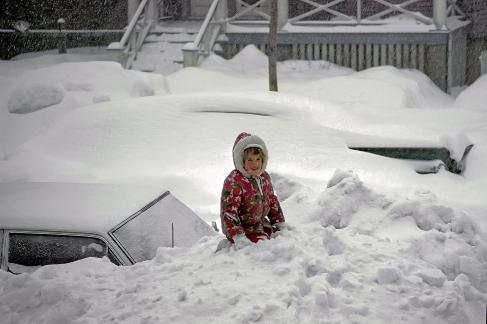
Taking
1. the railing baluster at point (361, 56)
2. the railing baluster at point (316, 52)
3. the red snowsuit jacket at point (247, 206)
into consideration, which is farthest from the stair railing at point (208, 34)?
the red snowsuit jacket at point (247, 206)

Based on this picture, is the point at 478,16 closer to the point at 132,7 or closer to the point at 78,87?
the point at 132,7

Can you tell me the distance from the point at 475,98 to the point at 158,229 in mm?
9701

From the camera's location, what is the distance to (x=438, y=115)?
1005 centimetres

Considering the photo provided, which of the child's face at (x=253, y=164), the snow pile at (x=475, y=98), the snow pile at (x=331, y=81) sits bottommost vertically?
the snow pile at (x=475, y=98)

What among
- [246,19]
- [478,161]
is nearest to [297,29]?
[246,19]

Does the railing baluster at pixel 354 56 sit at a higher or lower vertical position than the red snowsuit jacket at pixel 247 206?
lower

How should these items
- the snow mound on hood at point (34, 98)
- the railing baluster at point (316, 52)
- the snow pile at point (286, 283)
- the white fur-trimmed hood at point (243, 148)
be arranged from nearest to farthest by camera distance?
the snow pile at point (286, 283) → the white fur-trimmed hood at point (243, 148) → the snow mound on hood at point (34, 98) → the railing baluster at point (316, 52)

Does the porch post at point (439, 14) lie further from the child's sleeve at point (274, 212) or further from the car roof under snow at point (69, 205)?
the child's sleeve at point (274, 212)

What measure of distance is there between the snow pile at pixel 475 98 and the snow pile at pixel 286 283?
851 cm

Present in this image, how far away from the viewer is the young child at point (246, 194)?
4590mm

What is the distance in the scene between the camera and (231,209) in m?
4.61

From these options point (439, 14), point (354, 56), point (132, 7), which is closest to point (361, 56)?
point (354, 56)

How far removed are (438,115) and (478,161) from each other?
182 cm

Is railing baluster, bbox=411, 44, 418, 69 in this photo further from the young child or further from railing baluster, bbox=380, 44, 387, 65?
the young child
